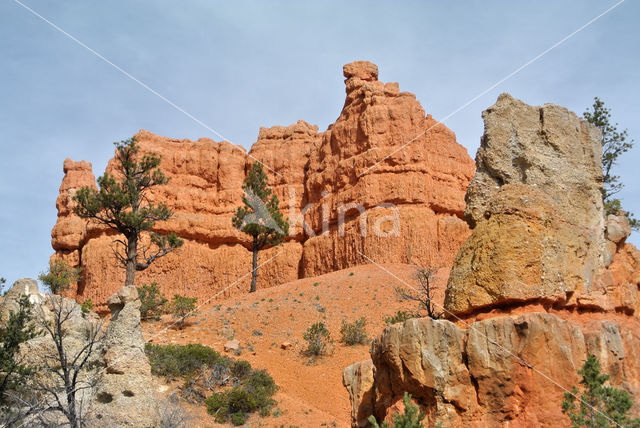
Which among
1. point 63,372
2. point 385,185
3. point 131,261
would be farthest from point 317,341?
point 385,185

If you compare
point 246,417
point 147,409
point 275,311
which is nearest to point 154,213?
point 275,311

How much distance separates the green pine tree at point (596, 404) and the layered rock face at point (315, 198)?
28186mm

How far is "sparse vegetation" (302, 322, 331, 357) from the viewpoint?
20.5 metres

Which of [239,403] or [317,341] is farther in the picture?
[317,341]

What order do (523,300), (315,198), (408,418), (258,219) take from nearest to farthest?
(408,418) → (523,300) → (258,219) → (315,198)

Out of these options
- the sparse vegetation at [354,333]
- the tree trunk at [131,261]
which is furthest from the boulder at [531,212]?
the tree trunk at [131,261]

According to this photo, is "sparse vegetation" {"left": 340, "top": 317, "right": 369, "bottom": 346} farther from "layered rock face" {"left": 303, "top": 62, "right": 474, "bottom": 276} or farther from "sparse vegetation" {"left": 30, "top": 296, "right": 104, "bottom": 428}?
"layered rock face" {"left": 303, "top": 62, "right": 474, "bottom": 276}

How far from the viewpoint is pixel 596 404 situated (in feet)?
22.9

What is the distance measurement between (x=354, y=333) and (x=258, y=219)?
543 inches

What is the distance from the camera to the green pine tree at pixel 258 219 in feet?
108

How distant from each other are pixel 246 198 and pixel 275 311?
1042cm

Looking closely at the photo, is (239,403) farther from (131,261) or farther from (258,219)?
(258,219)

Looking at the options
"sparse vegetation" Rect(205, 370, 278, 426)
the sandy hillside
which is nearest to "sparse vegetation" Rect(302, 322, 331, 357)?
the sandy hillside

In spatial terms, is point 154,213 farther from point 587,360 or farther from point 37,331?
point 587,360
